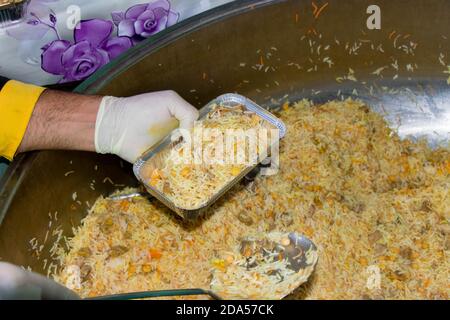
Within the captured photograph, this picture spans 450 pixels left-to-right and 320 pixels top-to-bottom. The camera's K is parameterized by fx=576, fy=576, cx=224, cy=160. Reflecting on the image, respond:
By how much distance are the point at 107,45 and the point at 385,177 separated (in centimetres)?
159

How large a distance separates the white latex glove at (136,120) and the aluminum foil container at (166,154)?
10 centimetres

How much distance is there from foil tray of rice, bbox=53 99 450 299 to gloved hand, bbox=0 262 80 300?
85 cm

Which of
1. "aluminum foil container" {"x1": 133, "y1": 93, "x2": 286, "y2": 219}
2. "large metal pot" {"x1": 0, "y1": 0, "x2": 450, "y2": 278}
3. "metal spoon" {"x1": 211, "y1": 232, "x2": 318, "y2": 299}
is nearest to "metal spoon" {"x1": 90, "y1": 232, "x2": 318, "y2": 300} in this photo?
"metal spoon" {"x1": 211, "y1": 232, "x2": 318, "y2": 299}

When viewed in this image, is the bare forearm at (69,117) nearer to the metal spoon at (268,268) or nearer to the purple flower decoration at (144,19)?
the purple flower decoration at (144,19)

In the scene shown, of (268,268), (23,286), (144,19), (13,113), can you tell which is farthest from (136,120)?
(23,286)

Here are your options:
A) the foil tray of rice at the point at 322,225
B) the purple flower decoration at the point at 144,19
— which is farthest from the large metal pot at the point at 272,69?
the purple flower decoration at the point at 144,19

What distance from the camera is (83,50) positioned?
305 centimetres

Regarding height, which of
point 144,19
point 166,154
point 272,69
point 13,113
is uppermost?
point 144,19

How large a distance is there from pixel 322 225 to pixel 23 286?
1.45 metres

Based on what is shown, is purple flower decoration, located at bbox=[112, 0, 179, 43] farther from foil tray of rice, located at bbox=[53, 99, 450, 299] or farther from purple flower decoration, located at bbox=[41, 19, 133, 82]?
foil tray of rice, located at bbox=[53, 99, 450, 299]

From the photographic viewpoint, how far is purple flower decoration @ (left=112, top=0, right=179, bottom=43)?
2.96 m

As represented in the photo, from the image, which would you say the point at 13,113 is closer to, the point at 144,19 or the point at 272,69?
the point at 144,19

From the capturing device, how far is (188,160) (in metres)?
2.52
